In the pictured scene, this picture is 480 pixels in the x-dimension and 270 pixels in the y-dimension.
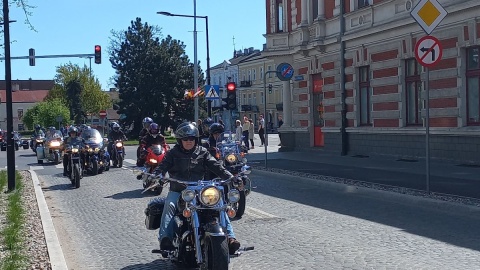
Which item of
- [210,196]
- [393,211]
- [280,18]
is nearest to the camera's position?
[210,196]

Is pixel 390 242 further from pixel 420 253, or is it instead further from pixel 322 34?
pixel 322 34

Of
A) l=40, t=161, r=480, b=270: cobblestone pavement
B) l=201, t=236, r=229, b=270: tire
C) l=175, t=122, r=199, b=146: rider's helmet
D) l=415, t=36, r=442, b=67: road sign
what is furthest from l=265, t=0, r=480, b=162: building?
l=201, t=236, r=229, b=270: tire

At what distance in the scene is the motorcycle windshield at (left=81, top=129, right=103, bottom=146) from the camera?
2081 cm

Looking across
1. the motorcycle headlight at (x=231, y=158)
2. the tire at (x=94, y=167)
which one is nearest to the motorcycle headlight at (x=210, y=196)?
the motorcycle headlight at (x=231, y=158)

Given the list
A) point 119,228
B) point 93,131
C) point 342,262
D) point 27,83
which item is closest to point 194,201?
point 342,262

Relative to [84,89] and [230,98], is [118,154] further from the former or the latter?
[84,89]

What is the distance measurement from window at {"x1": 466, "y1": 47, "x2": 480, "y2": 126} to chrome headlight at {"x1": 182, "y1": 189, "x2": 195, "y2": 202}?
1462 centimetres

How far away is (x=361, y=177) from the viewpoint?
18234 mm

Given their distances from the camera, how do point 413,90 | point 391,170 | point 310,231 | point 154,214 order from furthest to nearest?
1. point 413,90
2. point 391,170
3. point 310,231
4. point 154,214

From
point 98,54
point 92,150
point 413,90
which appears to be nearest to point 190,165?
point 92,150

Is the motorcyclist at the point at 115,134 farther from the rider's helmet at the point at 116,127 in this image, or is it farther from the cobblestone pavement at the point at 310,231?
the cobblestone pavement at the point at 310,231

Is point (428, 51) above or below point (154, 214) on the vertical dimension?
above

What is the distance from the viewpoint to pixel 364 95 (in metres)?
26.8

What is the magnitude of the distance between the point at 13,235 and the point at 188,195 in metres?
4.27
